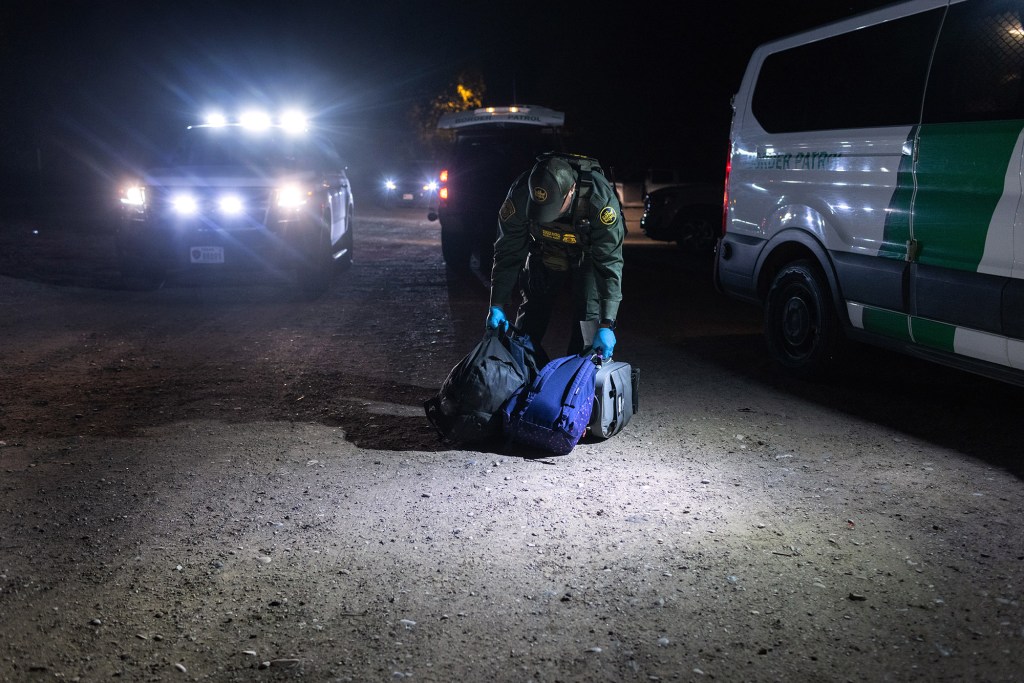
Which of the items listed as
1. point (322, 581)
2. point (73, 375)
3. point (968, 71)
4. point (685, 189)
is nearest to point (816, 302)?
point (968, 71)

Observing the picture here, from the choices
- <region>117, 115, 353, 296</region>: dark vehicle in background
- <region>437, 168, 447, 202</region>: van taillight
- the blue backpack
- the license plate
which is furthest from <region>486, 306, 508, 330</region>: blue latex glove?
<region>437, 168, 447, 202</region>: van taillight

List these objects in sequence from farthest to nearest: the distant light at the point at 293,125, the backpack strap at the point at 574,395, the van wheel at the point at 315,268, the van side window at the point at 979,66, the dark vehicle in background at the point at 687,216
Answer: the dark vehicle in background at the point at 687,216 < the distant light at the point at 293,125 < the van wheel at the point at 315,268 < the van side window at the point at 979,66 < the backpack strap at the point at 574,395

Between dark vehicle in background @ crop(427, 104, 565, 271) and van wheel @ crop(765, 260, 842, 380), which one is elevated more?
dark vehicle in background @ crop(427, 104, 565, 271)

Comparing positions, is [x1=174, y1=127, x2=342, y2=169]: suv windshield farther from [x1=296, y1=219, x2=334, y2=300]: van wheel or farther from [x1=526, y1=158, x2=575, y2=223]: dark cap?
Answer: [x1=526, y1=158, x2=575, y2=223]: dark cap

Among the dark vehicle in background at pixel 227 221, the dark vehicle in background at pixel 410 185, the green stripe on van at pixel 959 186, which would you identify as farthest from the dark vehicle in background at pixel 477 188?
the dark vehicle in background at pixel 410 185

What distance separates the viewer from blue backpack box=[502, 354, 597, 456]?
499 cm

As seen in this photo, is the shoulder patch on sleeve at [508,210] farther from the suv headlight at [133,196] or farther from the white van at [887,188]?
the suv headlight at [133,196]

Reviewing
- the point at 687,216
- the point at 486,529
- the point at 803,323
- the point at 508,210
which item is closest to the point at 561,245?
the point at 508,210

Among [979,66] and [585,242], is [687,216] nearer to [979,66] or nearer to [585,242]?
[979,66]

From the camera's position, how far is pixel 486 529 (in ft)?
13.7

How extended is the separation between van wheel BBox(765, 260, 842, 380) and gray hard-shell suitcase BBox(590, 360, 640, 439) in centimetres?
186

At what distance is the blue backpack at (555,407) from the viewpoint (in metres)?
4.99

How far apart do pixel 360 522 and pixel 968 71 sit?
13.7ft

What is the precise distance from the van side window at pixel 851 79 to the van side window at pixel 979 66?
0.44 ft
